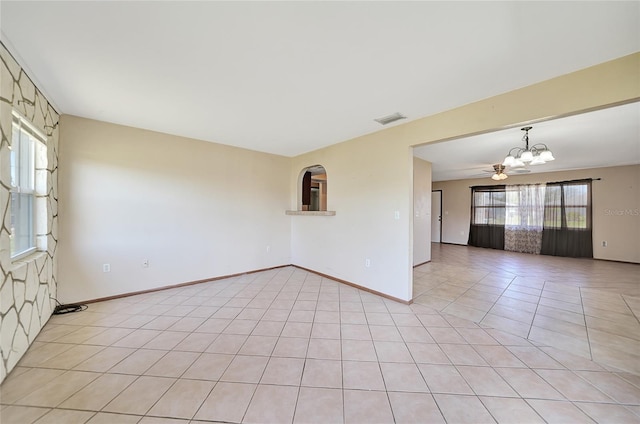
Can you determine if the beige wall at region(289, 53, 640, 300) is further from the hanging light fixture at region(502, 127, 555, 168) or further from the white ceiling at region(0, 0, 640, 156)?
the hanging light fixture at region(502, 127, 555, 168)

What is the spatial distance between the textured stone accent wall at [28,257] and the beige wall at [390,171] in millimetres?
3469

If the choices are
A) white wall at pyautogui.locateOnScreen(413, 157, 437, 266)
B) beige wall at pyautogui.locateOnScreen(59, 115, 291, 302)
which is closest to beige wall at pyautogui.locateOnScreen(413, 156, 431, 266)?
white wall at pyautogui.locateOnScreen(413, 157, 437, 266)

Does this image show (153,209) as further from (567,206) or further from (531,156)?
(567,206)

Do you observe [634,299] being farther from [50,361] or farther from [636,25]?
[50,361]

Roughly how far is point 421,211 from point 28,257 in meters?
6.16

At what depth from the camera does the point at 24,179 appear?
224cm

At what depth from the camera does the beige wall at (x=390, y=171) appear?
1.87 meters

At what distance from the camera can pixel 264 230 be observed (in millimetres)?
4676

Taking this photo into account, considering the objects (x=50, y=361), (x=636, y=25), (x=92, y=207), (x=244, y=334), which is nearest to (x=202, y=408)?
(x=244, y=334)

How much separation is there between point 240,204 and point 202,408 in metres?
3.26

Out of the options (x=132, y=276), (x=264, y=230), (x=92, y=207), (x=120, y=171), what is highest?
(x=120, y=171)

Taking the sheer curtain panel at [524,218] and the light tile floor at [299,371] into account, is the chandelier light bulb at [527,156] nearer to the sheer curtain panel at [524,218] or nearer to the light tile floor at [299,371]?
the light tile floor at [299,371]

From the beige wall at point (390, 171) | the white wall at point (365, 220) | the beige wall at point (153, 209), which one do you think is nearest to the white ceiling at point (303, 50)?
the beige wall at point (390, 171)

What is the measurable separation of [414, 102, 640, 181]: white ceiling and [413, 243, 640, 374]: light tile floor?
2.38 metres
